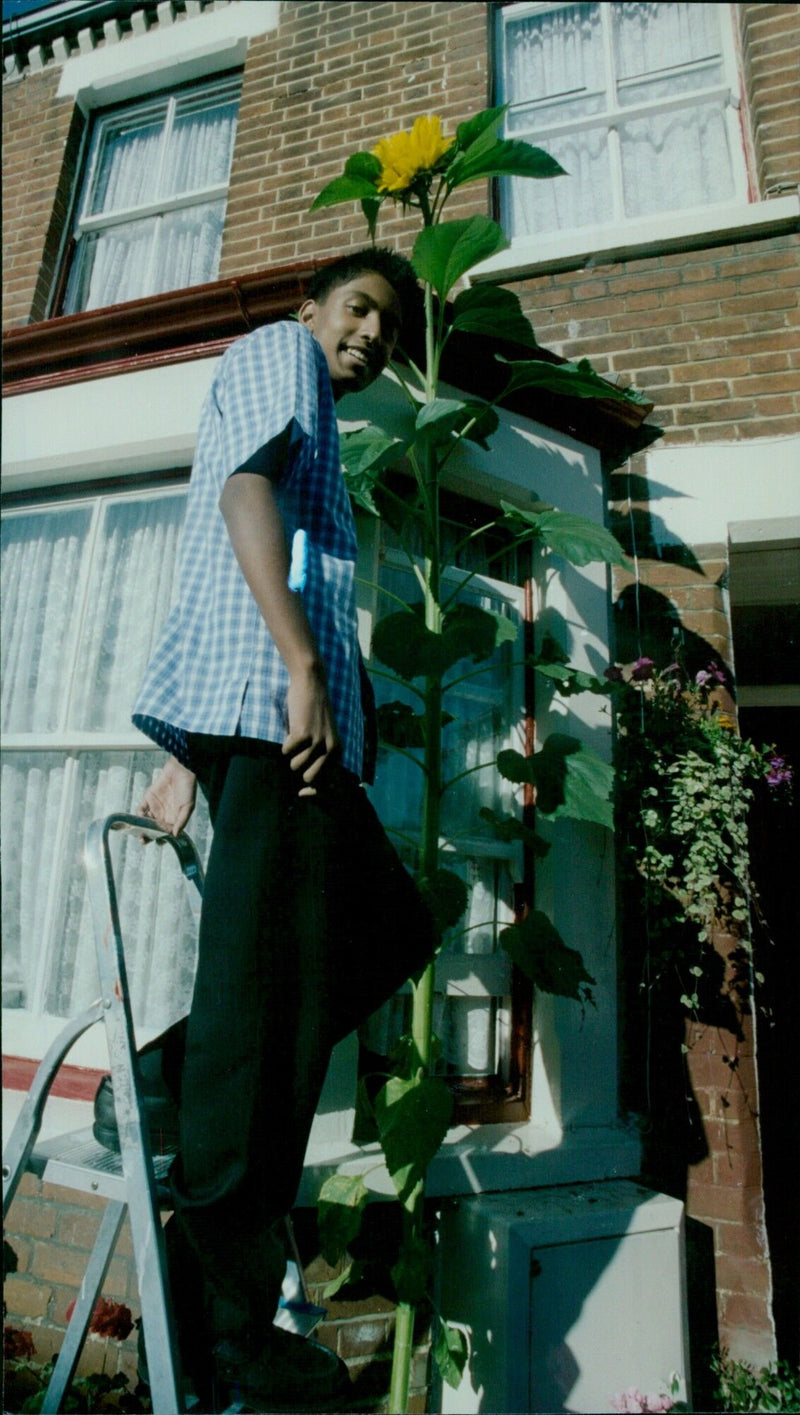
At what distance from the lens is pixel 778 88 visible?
11.7 feet

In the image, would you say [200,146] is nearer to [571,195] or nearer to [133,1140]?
[571,195]

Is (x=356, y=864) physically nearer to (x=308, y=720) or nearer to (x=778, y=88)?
(x=308, y=720)

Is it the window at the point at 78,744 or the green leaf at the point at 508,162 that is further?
the window at the point at 78,744

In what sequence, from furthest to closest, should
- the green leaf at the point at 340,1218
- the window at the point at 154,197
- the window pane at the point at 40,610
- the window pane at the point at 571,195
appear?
the window at the point at 154,197, the window pane at the point at 571,195, the window pane at the point at 40,610, the green leaf at the point at 340,1218

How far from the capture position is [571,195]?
396cm

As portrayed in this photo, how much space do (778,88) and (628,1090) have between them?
168 inches

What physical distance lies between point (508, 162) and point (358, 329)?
0.89 m

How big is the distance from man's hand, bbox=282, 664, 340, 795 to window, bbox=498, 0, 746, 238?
364cm

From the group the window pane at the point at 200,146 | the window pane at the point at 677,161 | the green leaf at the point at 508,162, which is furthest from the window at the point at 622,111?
the green leaf at the point at 508,162

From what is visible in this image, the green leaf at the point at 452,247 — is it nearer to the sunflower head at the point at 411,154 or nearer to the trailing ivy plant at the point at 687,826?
the sunflower head at the point at 411,154

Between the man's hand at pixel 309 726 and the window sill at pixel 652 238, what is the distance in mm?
3086

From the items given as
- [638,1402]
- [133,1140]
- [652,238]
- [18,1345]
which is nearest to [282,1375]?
[133,1140]

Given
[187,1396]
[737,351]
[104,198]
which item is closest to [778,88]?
[737,351]

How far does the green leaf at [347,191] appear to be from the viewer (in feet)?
7.19
